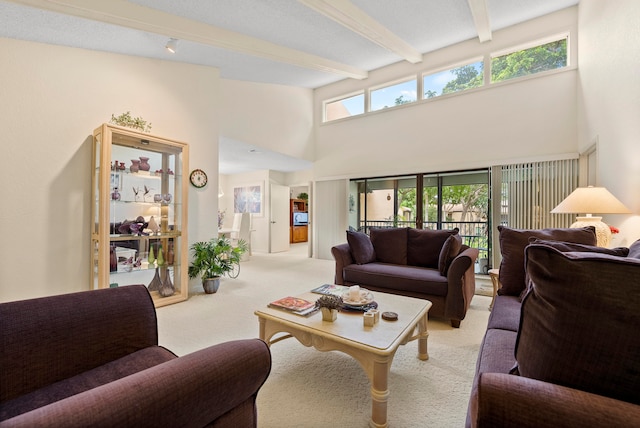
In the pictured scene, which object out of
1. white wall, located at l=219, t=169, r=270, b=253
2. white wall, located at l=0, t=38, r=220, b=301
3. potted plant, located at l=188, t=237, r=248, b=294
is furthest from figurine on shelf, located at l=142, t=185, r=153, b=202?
white wall, located at l=219, t=169, r=270, b=253

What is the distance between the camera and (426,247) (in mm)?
3350

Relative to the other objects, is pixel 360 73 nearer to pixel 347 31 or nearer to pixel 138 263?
pixel 347 31

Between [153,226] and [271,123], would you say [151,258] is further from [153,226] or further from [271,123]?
[271,123]

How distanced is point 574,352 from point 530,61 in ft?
16.9

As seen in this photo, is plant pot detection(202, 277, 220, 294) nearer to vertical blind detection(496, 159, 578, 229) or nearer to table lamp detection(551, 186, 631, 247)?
table lamp detection(551, 186, 631, 247)

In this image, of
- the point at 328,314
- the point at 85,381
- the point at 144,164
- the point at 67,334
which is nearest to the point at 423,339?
the point at 328,314

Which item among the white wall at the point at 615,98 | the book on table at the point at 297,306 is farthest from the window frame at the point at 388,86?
the book on table at the point at 297,306

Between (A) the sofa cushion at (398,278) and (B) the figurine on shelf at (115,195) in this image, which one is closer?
(A) the sofa cushion at (398,278)

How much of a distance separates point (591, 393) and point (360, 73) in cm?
578

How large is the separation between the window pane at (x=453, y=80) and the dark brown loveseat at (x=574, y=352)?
4.91m

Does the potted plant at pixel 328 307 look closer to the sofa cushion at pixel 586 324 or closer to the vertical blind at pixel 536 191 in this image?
the sofa cushion at pixel 586 324

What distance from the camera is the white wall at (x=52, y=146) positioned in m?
2.53

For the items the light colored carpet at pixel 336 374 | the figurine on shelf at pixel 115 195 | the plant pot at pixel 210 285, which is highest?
the figurine on shelf at pixel 115 195

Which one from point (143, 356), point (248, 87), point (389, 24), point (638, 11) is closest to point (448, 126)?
point (389, 24)
